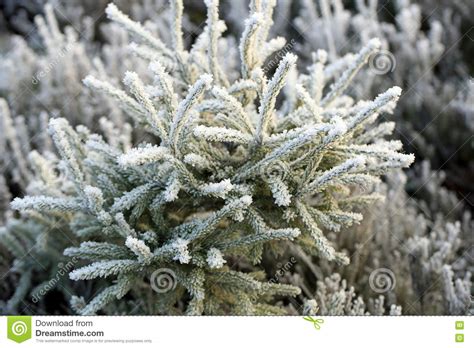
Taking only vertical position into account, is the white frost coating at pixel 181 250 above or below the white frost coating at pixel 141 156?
below

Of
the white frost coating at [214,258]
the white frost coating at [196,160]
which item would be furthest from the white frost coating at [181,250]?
the white frost coating at [196,160]

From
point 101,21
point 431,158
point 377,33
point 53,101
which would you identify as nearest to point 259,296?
point 431,158
